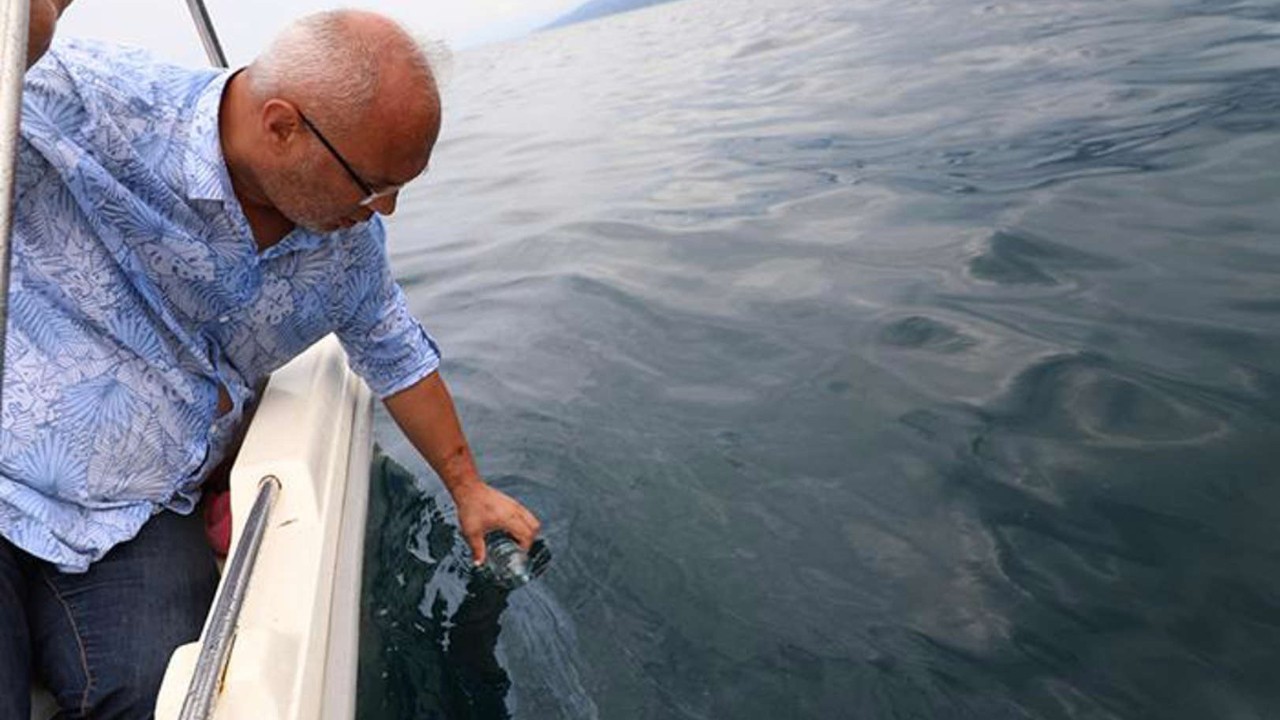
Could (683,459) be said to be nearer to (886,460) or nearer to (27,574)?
(886,460)

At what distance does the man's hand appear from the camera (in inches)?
84.0

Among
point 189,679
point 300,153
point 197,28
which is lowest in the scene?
point 189,679

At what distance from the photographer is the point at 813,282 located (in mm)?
3578

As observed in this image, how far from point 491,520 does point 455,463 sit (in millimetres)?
178

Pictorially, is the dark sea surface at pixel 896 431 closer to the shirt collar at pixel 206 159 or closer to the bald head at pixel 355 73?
the shirt collar at pixel 206 159

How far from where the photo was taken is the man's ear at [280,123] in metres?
1.45

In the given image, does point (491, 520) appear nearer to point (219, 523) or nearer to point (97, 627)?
point (219, 523)

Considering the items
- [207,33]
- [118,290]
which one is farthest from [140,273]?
[207,33]

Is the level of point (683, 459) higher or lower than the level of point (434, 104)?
lower

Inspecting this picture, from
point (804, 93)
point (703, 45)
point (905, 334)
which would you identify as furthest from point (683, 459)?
point (703, 45)

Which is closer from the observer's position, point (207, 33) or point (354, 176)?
point (354, 176)

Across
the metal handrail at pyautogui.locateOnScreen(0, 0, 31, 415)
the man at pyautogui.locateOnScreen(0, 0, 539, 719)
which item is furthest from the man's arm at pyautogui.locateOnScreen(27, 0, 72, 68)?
the metal handrail at pyautogui.locateOnScreen(0, 0, 31, 415)

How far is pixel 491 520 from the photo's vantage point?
213 cm

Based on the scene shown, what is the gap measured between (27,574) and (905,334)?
2.50 m
